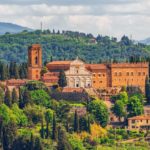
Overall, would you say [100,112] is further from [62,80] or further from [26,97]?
[62,80]

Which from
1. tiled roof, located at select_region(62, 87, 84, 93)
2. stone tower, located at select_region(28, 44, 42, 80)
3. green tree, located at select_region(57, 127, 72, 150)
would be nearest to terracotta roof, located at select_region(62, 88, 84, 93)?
tiled roof, located at select_region(62, 87, 84, 93)

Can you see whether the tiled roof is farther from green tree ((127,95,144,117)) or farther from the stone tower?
the stone tower

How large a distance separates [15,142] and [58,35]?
289 ft

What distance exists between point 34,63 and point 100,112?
13569mm

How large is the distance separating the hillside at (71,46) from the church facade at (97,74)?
46055mm

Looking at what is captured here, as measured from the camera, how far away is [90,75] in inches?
2633

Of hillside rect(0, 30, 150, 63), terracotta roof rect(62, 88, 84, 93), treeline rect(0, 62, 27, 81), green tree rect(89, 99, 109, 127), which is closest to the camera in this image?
green tree rect(89, 99, 109, 127)

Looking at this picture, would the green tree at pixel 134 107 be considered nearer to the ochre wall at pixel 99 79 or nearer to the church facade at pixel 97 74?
the church facade at pixel 97 74

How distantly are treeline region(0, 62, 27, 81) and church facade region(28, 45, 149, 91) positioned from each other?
0.62 metres

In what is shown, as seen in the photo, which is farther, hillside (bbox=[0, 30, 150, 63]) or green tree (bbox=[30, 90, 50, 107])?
hillside (bbox=[0, 30, 150, 63])

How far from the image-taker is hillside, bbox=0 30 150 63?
123 metres

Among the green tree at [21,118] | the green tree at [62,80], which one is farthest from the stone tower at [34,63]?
the green tree at [21,118]

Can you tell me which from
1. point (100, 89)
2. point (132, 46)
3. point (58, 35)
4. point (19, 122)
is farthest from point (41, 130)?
point (58, 35)

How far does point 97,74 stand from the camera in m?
67.0
